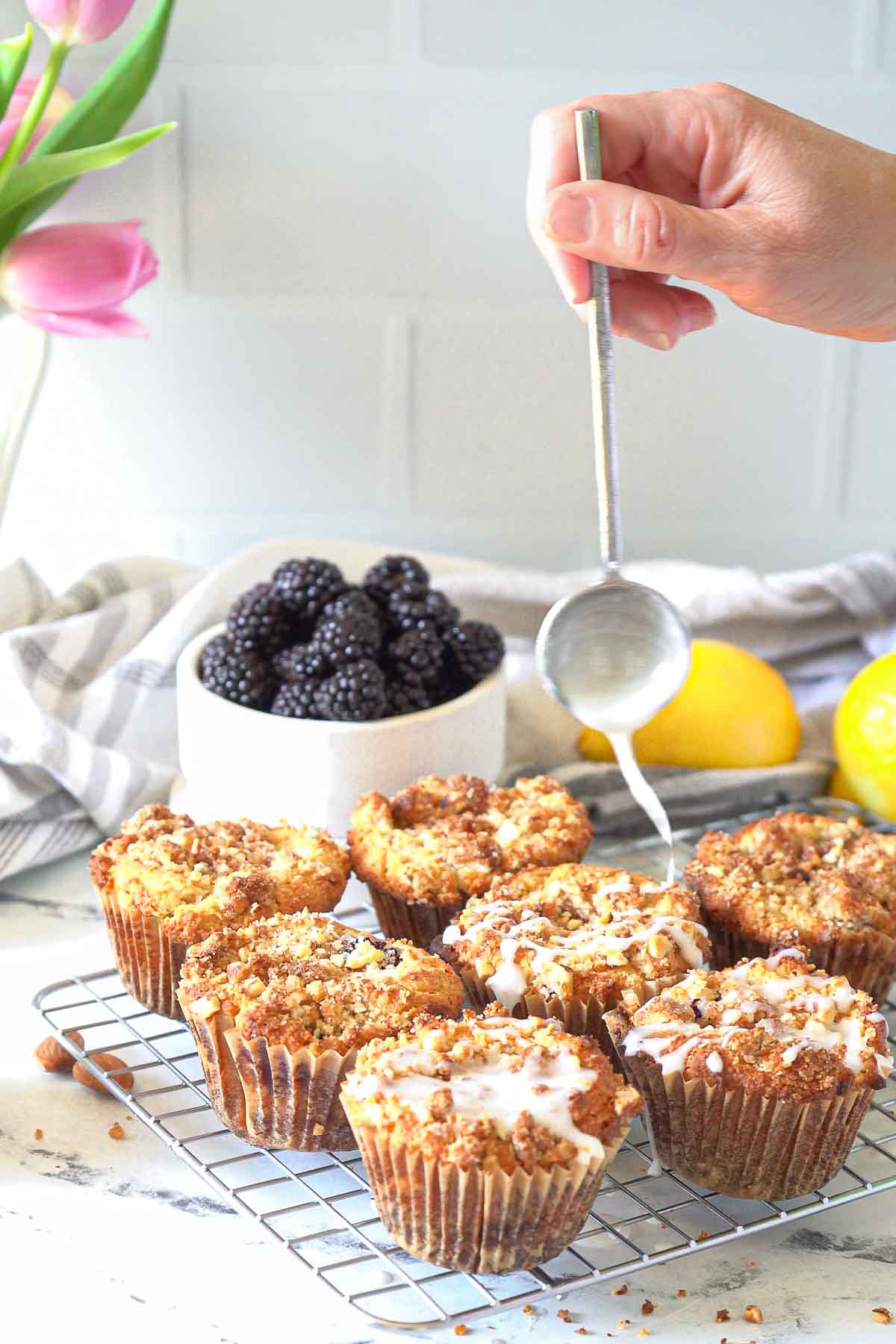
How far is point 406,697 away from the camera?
67.0 inches

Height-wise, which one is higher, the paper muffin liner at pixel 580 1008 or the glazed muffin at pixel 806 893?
the glazed muffin at pixel 806 893

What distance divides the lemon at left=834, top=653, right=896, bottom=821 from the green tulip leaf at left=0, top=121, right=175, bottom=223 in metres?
1.06

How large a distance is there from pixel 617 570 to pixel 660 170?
434mm

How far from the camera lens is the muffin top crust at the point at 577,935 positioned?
4.27 ft

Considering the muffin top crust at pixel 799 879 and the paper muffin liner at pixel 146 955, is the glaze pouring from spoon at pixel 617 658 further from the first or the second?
the paper muffin liner at pixel 146 955

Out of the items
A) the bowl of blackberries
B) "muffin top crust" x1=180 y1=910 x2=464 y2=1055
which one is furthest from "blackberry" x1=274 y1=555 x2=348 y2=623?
"muffin top crust" x1=180 y1=910 x2=464 y2=1055

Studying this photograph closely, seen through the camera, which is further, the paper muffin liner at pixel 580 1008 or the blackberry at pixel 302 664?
the blackberry at pixel 302 664

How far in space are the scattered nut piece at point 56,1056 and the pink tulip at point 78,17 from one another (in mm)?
1152

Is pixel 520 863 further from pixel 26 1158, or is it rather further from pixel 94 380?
pixel 94 380

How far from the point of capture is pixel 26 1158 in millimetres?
1289

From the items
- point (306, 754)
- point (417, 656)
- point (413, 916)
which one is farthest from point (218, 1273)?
point (417, 656)

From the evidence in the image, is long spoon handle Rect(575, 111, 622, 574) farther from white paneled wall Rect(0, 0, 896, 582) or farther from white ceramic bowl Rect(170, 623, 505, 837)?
white paneled wall Rect(0, 0, 896, 582)

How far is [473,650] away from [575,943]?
490mm

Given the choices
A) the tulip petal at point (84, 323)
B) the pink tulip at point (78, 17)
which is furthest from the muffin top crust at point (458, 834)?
the pink tulip at point (78, 17)
